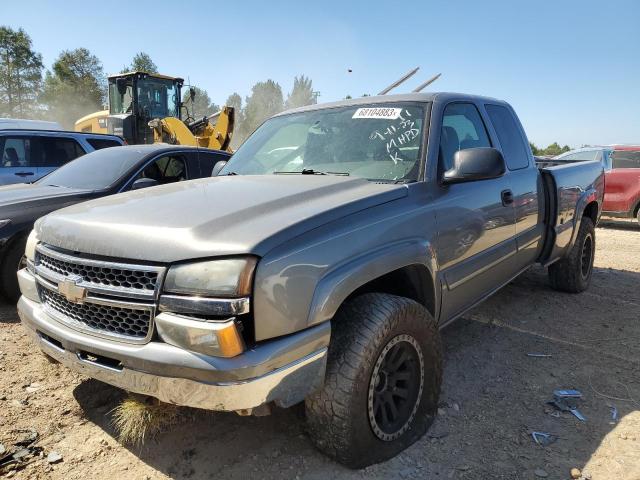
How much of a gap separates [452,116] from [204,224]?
1.98m

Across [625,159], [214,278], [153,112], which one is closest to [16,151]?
[153,112]

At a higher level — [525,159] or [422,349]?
[525,159]

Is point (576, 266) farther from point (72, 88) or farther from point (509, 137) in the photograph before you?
point (72, 88)

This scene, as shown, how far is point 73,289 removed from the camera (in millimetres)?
2039

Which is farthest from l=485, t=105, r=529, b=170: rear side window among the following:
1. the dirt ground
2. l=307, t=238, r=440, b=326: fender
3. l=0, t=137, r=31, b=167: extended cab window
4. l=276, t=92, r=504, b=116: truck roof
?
l=0, t=137, r=31, b=167: extended cab window

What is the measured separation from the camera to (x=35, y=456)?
2.35 meters

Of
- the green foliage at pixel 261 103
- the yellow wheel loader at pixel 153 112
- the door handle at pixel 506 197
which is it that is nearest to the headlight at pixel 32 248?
the door handle at pixel 506 197

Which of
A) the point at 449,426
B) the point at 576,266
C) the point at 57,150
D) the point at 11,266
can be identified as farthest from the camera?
the point at 57,150

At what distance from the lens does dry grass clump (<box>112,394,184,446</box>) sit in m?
2.38

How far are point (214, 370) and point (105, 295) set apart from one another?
60 centimetres

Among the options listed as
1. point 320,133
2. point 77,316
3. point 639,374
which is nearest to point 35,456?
point 77,316

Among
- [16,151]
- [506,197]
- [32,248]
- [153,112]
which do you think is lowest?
[32,248]

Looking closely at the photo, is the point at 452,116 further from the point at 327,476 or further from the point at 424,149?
the point at 327,476

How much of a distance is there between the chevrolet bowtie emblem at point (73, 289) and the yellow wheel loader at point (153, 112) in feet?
35.2
